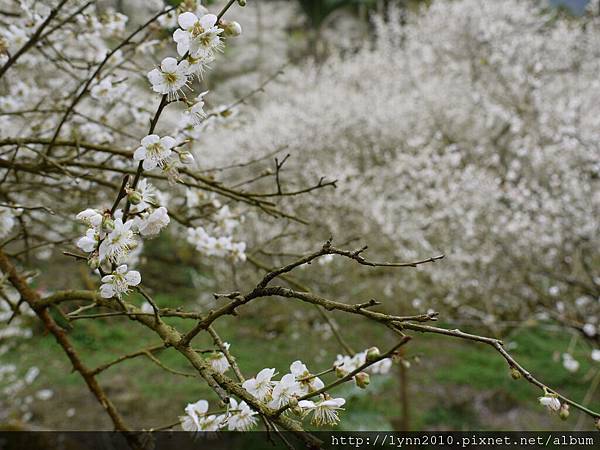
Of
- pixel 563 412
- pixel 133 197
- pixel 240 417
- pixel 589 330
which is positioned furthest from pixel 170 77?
pixel 589 330

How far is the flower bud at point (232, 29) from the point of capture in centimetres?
86

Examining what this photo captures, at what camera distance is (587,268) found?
380 cm

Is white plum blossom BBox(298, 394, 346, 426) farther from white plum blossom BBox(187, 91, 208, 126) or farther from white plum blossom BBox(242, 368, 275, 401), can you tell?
white plum blossom BBox(187, 91, 208, 126)

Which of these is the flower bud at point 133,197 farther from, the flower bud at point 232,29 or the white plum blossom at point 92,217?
the flower bud at point 232,29

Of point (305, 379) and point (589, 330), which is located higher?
point (305, 379)

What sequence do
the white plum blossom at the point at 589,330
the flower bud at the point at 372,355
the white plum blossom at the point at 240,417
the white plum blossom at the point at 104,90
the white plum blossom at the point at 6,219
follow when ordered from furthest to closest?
the white plum blossom at the point at 589,330, the white plum blossom at the point at 104,90, the white plum blossom at the point at 6,219, the white plum blossom at the point at 240,417, the flower bud at the point at 372,355

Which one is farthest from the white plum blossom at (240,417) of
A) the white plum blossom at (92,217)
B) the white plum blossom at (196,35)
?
the white plum blossom at (196,35)

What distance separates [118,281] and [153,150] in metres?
0.23

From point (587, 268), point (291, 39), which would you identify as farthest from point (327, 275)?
Result: point (291, 39)

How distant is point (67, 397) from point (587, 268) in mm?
4390

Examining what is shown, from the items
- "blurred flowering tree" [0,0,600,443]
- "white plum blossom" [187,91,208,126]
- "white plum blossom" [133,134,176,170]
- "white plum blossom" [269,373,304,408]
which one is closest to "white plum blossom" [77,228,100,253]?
"blurred flowering tree" [0,0,600,443]

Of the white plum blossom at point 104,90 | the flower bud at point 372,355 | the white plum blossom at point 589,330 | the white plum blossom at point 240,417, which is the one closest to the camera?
the flower bud at point 372,355

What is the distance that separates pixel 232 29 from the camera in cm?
86

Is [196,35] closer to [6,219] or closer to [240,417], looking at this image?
[240,417]
